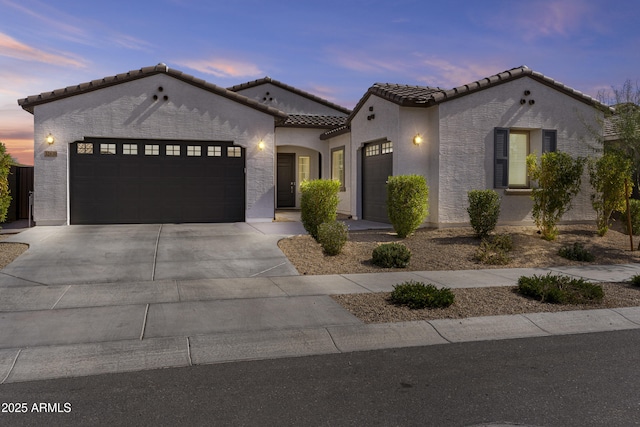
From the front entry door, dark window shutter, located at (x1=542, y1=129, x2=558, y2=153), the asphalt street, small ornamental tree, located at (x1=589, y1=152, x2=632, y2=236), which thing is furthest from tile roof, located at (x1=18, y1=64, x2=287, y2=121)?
the asphalt street

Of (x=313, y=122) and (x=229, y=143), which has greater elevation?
(x=313, y=122)

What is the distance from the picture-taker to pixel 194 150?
15984mm

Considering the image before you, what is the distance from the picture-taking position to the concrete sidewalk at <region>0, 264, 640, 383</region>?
5465mm

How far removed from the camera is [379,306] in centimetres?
749

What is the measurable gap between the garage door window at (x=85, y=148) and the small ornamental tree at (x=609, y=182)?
→ 14.9m

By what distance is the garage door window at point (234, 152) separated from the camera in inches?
640

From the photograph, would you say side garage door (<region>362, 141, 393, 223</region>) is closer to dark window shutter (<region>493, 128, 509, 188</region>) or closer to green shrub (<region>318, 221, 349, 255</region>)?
dark window shutter (<region>493, 128, 509, 188</region>)

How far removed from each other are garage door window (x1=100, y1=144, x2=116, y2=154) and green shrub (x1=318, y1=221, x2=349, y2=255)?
767 cm

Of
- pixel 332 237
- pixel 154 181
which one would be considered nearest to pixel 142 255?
pixel 332 237

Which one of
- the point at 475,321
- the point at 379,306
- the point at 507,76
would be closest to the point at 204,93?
the point at 507,76

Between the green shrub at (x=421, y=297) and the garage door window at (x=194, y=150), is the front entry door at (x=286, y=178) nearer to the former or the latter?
the garage door window at (x=194, y=150)

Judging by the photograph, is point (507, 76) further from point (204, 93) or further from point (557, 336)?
point (557, 336)

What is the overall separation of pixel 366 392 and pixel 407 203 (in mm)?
9034

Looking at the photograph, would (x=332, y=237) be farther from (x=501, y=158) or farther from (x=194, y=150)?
(x=501, y=158)
